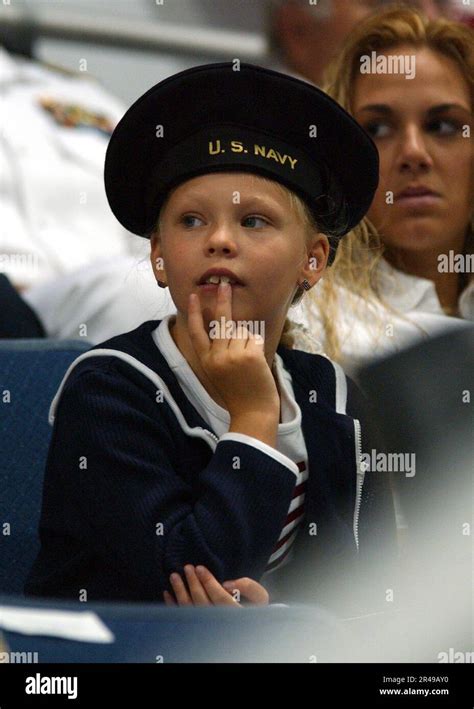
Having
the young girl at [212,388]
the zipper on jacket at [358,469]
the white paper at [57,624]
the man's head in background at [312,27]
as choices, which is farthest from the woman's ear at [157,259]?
the man's head in background at [312,27]

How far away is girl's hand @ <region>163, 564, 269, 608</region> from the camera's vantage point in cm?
70

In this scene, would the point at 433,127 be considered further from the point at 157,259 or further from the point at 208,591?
the point at 208,591

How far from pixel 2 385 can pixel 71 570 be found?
26 cm

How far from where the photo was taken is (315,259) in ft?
2.78

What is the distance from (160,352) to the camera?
806mm

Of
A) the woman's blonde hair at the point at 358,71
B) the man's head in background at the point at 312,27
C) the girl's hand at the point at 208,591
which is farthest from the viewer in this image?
the man's head in background at the point at 312,27

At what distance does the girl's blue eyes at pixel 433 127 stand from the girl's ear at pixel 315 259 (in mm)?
301

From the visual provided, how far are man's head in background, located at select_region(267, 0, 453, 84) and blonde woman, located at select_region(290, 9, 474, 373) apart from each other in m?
1.04

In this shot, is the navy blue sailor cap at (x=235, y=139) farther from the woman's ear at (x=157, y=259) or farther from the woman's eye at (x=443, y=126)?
the woman's eye at (x=443, y=126)

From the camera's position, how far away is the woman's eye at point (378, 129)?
1112 millimetres

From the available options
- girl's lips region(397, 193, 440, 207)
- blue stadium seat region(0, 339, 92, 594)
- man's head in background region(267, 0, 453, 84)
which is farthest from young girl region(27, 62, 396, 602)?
man's head in background region(267, 0, 453, 84)

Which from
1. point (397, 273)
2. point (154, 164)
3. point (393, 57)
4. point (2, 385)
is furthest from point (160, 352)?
point (393, 57)

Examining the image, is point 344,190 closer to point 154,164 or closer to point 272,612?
point 154,164

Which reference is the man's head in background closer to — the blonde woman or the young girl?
the blonde woman
